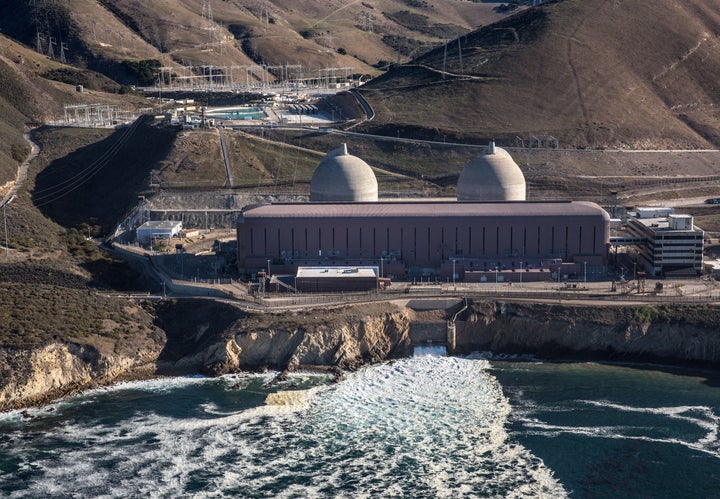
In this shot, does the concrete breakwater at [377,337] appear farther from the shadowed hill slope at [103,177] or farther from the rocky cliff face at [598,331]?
the shadowed hill slope at [103,177]

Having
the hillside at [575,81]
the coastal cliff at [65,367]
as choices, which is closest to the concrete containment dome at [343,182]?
the coastal cliff at [65,367]

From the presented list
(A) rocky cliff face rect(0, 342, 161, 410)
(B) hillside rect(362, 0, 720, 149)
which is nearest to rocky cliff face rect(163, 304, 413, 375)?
(A) rocky cliff face rect(0, 342, 161, 410)

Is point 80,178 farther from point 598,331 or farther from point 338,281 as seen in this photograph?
point 598,331

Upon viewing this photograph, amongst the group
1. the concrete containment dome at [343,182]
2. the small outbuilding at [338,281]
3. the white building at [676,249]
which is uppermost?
the concrete containment dome at [343,182]

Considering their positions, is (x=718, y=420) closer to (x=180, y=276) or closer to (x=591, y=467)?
(x=591, y=467)

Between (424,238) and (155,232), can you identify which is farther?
(155,232)

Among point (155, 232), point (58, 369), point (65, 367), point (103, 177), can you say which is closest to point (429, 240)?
point (155, 232)
